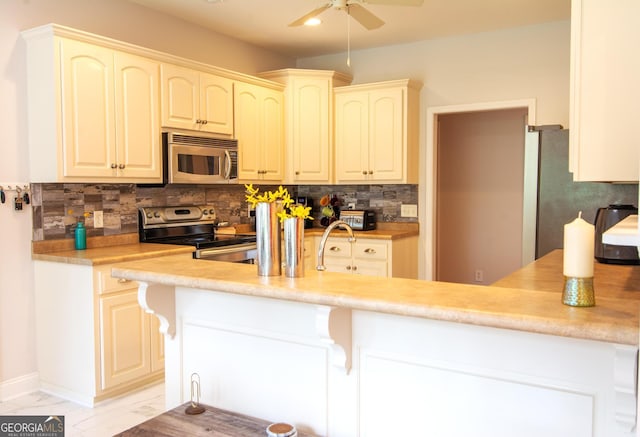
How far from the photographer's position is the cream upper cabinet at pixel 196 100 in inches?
149

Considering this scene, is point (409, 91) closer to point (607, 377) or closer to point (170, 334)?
point (170, 334)

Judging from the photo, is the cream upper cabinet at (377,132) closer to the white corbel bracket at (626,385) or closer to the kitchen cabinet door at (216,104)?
the kitchen cabinet door at (216,104)

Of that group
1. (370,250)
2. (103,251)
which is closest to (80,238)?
(103,251)

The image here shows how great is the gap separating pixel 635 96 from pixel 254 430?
4.93ft

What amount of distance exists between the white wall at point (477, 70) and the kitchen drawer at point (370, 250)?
60 cm

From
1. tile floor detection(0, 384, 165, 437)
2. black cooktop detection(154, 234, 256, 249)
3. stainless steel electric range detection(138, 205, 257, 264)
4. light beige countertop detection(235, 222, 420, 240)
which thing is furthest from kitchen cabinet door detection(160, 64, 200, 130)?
tile floor detection(0, 384, 165, 437)

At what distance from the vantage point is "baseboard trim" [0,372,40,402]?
320 cm

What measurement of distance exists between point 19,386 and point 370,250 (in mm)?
2804

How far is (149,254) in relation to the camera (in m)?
3.34

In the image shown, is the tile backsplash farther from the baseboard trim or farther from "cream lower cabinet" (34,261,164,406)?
the baseboard trim

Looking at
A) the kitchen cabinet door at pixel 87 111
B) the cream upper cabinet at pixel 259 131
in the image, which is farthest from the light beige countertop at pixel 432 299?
the cream upper cabinet at pixel 259 131

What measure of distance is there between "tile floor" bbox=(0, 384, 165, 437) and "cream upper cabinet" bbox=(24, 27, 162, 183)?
1365 mm

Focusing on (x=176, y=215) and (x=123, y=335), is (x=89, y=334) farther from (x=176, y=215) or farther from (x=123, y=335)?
(x=176, y=215)

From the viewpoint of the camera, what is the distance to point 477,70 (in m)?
4.68
